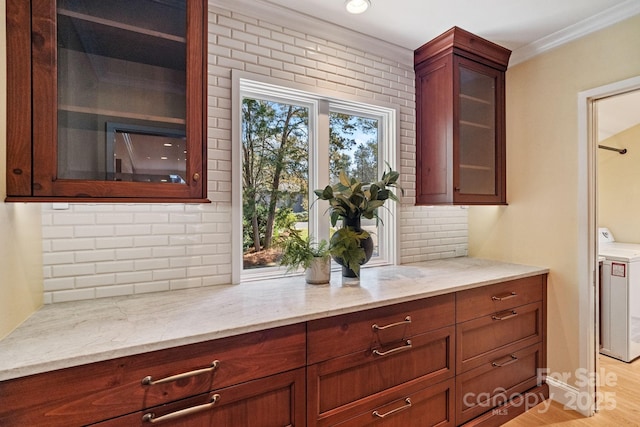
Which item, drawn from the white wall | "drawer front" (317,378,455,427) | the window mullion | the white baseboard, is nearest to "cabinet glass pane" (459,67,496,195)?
the window mullion

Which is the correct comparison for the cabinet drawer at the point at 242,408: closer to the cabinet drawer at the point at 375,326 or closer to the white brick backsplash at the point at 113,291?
the cabinet drawer at the point at 375,326

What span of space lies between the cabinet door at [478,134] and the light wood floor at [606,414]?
145cm

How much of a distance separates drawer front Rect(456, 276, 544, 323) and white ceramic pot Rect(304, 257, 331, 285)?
0.75 meters

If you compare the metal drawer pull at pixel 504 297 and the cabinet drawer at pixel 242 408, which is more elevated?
the metal drawer pull at pixel 504 297

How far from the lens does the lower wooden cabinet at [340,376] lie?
0.96 meters

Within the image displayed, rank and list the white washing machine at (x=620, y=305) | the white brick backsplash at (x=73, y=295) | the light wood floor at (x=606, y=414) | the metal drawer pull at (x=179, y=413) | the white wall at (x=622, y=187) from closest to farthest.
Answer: the metal drawer pull at (x=179, y=413) → the white brick backsplash at (x=73, y=295) → the light wood floor at (x=606, y=414) → the white washing machine at (x=620, y=305) → the white wall at (x=622, y=187)

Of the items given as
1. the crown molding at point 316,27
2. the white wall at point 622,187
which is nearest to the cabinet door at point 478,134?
the crown molding at point 316,27

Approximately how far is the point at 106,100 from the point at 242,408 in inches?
52.2

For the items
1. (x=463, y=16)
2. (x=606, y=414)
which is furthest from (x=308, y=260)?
(x=606, y=414)

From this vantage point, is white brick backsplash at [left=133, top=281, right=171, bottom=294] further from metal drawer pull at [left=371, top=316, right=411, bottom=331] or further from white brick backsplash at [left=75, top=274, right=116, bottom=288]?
metal drawer pull at [left=371, top=316, right=411, bottom=331]

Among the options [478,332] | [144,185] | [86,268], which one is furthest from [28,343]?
[478,332]

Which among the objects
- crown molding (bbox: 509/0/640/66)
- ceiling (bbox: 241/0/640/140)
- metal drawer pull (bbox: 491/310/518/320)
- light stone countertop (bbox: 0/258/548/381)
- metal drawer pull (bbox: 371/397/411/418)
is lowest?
metal drawer pull (bbox: 371/397/411/418)

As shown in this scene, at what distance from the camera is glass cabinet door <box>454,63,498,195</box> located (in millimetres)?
2201

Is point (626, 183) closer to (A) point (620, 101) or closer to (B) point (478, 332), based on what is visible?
(A) point (620, 101)
